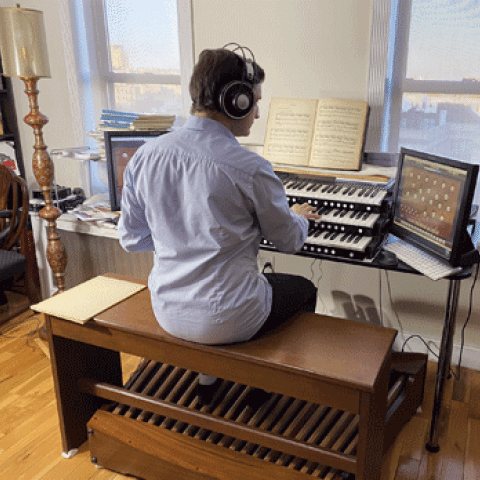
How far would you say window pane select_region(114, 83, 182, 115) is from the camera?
9.66ft

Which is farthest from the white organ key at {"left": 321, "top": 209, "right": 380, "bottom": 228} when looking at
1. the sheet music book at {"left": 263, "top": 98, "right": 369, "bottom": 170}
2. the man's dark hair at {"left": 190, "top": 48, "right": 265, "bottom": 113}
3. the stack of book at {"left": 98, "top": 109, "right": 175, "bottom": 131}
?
the stack of book at {"left": 98, "top": 109, "right": 175, "bottom": 131}

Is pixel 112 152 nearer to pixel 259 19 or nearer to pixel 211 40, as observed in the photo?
pixel 211 40

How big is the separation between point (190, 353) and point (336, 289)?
4.17 feet

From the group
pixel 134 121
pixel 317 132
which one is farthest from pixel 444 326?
pixel 134 121

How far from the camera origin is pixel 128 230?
165cm

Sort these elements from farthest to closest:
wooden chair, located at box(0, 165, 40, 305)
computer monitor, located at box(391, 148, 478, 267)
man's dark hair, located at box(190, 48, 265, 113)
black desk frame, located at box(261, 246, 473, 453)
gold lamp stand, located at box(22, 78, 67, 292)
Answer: wooden chair, located at box(0, 165, 40, 305) < gold lamp stand, located at box(22, 78, 67, 292) < black desk frame, located at box(261, 246, 473, 453) < computer monitor, located at box(391, 148, 478, 267) < man's dark hair, located at box(190, 48, 265, 113)

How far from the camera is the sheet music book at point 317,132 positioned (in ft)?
7.29

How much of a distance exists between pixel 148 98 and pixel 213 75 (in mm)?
1778

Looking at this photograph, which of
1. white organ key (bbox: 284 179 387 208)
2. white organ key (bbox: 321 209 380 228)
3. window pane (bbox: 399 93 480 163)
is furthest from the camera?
window pane (bbox: 399 93 480 163)

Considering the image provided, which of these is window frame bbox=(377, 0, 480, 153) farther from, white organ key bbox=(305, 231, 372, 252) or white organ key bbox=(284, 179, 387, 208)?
white organ key bbox=(305, 231, 372, 252)

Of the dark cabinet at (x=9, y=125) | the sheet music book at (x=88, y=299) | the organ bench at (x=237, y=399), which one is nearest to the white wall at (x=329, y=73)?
the organ bench at (x=237, y=399)

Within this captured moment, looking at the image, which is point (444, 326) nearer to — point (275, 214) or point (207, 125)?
point (275, 214)

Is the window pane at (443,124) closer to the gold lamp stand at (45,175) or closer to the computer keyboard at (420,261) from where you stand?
the computer keyboard at (420,261)

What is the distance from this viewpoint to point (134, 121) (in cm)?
266
